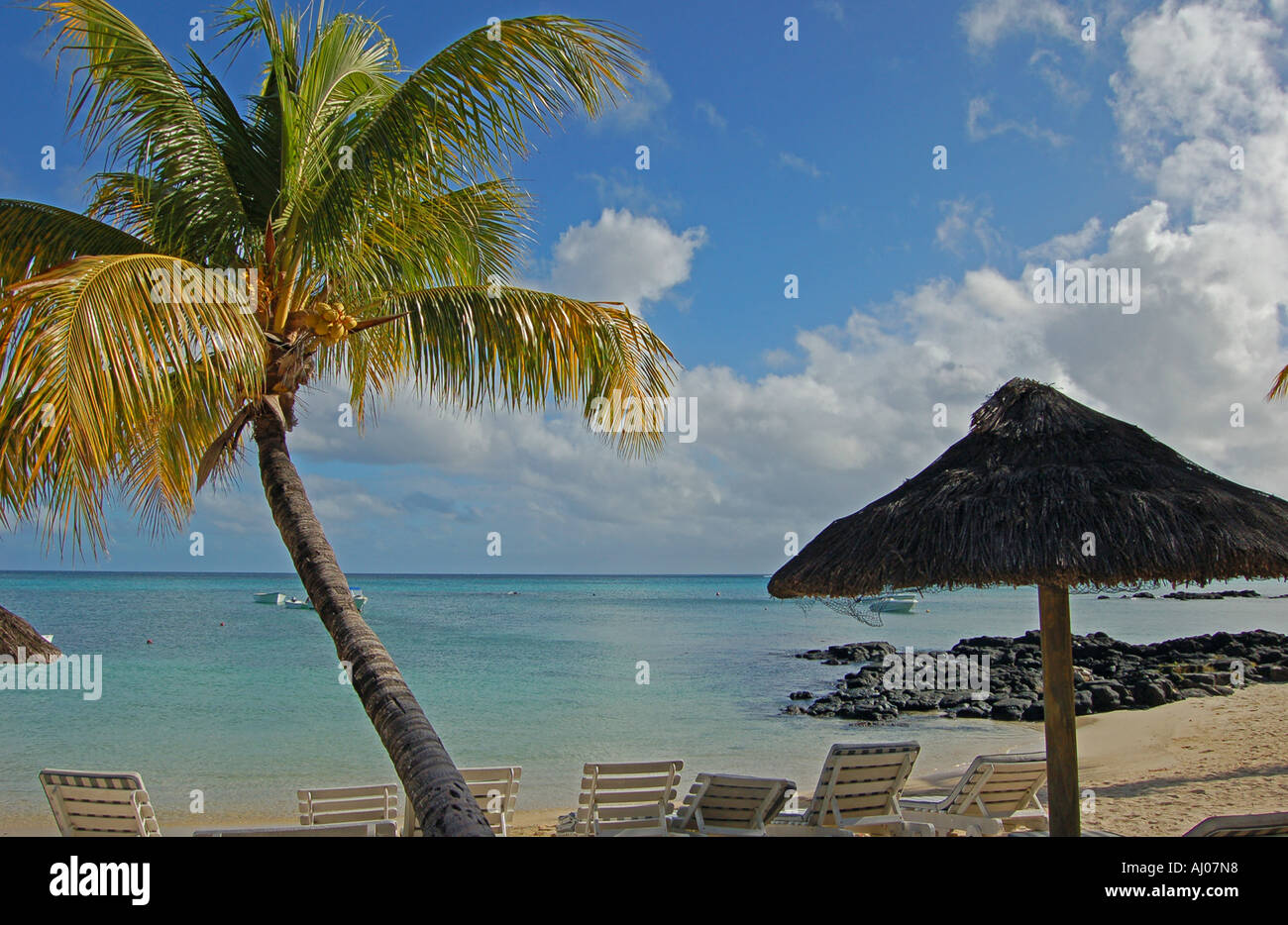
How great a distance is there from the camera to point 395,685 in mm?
4859

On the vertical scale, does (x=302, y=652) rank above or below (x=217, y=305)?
below

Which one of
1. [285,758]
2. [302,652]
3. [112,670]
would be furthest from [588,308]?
[302,652]

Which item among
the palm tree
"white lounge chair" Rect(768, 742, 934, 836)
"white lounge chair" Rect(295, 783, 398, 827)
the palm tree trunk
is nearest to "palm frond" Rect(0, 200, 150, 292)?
the palm tree

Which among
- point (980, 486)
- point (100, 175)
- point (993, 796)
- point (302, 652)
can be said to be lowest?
point (302, 652)

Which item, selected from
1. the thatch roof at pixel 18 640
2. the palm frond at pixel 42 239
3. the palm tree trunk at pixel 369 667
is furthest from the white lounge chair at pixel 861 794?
the palm frond at pixel 42 239

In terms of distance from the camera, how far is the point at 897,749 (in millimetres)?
6598

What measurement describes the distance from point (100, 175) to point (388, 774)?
9.84 meters

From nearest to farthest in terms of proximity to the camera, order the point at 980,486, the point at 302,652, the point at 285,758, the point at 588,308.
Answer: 1. the point at 980,486
2. the point at 588,308
3. the point at 285,758
4. the point at 302,652

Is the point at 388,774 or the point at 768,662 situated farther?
the point at 768,662

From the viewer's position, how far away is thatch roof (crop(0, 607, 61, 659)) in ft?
21.0

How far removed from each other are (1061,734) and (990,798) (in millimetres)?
1578

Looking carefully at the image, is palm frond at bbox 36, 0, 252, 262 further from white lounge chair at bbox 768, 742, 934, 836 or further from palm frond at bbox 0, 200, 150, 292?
white lounge chair at bbox 768, 742, 934, 836
